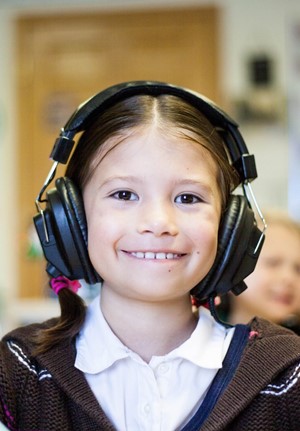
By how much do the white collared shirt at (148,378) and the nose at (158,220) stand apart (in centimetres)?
19

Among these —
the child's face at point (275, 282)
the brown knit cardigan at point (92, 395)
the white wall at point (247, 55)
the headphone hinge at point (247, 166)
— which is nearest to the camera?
the brown knit cardigan at point (92, 395)

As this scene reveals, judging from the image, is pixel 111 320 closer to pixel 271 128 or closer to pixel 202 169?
pixel 202 169

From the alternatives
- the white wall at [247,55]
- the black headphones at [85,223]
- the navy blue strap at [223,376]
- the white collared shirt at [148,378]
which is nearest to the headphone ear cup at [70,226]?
Answer: the black headphones at [85,223]

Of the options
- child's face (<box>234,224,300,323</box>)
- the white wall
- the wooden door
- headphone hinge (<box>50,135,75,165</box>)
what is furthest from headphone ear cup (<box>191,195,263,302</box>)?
the wooden door

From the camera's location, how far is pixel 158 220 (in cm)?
94

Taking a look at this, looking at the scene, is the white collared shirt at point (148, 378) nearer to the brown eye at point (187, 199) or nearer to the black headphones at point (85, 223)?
the black headphones at point (85, 223)

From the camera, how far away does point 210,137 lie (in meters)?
1.05

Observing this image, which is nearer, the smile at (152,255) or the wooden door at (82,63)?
the smile at (152,255)

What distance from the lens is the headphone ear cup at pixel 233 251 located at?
1.01m

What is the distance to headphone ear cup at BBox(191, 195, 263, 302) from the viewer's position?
3.32ft

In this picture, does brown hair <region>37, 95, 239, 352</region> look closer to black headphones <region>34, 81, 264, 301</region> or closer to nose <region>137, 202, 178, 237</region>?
black headphones <region>34, 81, 264, 301</region>

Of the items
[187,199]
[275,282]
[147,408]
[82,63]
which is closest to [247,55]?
[82,63]

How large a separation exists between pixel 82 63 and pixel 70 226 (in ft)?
9.21

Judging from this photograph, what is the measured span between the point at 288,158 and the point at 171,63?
2.57 ft
